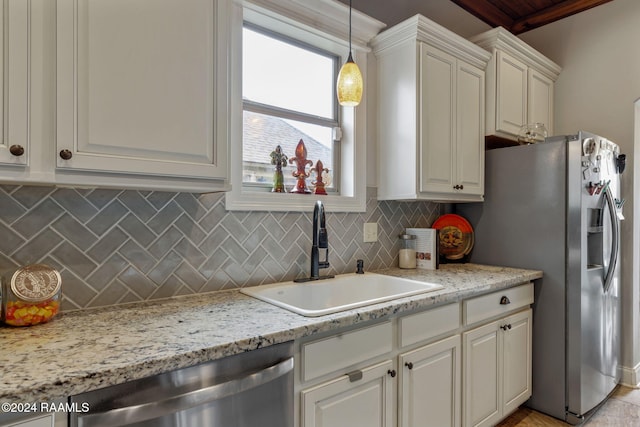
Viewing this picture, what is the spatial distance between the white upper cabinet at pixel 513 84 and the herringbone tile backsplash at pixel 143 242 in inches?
59.1

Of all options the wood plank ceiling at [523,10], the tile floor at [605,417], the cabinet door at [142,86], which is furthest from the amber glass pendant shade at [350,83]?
the tile floor at [605,417]

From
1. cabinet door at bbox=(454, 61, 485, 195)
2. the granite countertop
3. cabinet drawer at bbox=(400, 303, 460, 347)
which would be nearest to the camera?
the granite countertop

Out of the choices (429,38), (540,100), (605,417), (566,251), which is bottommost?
(605,417)

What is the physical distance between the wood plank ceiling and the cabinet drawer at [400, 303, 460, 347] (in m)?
2.45

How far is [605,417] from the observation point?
7.38 feet

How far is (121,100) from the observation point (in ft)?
3.63

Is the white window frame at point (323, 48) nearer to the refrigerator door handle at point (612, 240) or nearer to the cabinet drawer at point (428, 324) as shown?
the cabinet drawer at point (428, 324)

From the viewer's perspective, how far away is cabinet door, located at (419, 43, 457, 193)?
2090mm

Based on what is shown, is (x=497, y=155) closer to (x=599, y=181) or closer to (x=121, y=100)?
(x=599, y=181)

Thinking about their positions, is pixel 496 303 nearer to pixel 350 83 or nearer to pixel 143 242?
pixel 350 83

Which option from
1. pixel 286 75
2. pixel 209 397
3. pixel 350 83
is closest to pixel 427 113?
pixel 350 83

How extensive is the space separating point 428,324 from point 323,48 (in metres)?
1.68

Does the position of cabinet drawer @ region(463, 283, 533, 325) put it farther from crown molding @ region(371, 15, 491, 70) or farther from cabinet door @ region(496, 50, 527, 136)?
crown molding @ region(371, 15, 491, 70)

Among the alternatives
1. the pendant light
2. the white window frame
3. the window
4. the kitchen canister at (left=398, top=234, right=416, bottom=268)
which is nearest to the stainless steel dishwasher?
the white window frame
